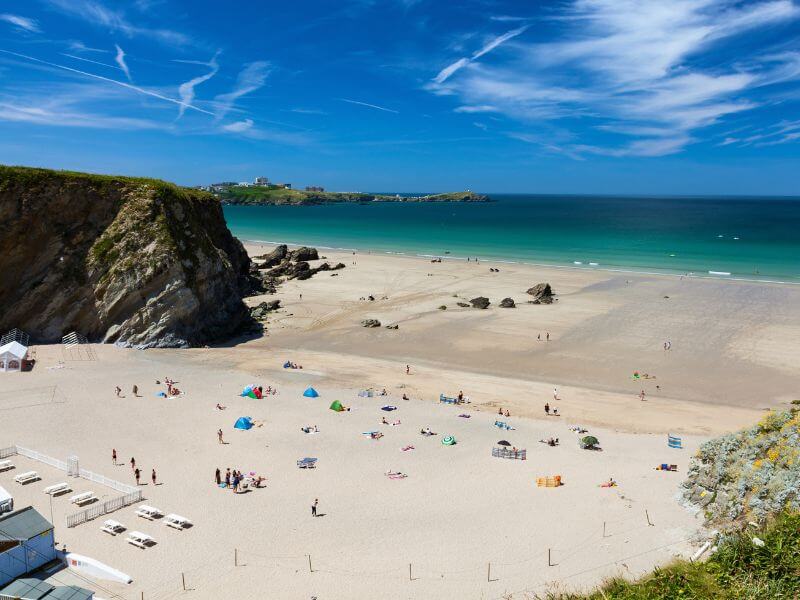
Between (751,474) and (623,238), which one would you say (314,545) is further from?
(623,238)

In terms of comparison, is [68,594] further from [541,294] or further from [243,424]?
[541,294]

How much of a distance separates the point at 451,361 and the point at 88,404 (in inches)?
824

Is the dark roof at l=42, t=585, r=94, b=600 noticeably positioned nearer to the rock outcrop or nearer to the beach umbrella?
the beach umbrella

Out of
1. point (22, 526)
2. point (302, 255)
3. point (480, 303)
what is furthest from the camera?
point (302, 255)

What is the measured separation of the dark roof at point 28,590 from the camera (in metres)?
11.8

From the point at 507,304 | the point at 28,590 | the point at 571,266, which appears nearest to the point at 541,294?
the point at 507,304

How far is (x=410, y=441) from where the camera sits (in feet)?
75.4

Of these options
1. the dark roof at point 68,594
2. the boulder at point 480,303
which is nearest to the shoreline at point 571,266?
the boulder at point 480,303

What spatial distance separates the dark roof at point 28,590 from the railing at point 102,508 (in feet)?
13.4

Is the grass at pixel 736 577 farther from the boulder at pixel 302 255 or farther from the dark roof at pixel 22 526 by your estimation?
the boulder at pixel 302 255

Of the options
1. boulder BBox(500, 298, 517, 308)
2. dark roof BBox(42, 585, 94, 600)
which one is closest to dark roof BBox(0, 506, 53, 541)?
dark roof BBox(42, 585, 94, 600)

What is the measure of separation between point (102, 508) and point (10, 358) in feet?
58.4

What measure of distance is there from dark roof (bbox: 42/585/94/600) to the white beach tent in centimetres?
2224

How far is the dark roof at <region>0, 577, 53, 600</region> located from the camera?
11758 millimetres
